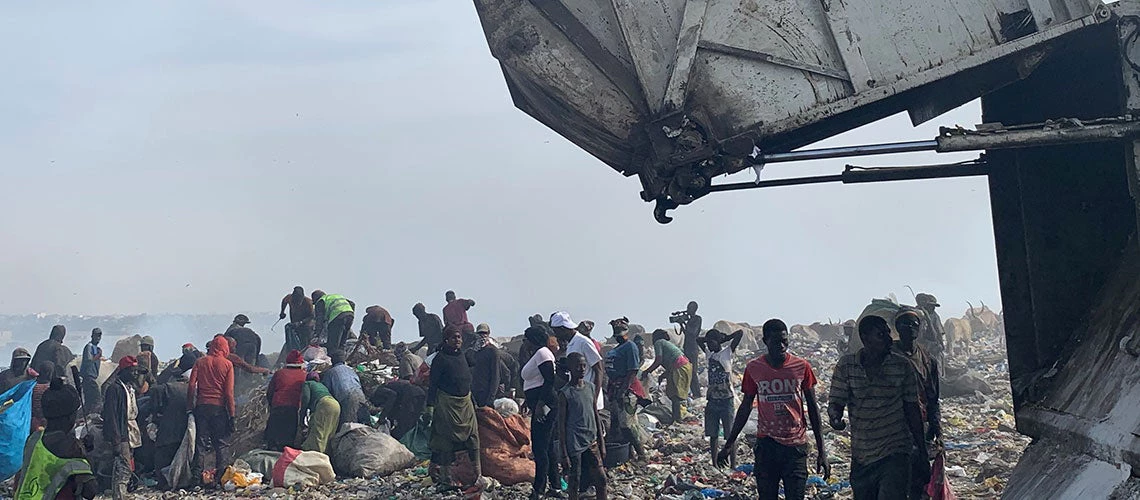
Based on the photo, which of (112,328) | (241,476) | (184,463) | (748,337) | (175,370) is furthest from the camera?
(112,328)

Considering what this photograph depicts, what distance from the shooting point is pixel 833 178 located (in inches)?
188

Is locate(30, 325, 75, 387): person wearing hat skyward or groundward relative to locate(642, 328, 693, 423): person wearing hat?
skyward

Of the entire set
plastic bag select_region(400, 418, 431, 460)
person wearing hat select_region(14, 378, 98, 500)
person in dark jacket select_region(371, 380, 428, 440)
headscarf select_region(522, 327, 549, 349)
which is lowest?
Result: plastic bag select_region(400, 418, 431, 460)

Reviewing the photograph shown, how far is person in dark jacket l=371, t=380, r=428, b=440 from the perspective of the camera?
399 inches

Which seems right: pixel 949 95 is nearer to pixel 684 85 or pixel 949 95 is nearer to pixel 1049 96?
pixel 1049 96

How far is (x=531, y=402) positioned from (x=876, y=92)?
4601 mm

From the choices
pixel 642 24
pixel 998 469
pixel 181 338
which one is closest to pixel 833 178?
pixel 642 24

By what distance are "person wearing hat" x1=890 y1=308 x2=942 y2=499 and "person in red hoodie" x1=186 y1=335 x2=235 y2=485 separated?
6.79 meters

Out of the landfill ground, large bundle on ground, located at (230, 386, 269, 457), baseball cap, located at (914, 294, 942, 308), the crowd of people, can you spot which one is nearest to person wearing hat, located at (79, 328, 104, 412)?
the crowd of people

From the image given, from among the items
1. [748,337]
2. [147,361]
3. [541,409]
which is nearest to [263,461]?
[147,361]

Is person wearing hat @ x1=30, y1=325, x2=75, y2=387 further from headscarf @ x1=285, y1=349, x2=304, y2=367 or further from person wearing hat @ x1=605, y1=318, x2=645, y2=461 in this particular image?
person wearing hat @ x1=605, y1=318, x2=645, y2=461

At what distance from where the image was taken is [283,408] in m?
9.77

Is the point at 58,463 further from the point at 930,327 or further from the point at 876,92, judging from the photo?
the point at 930,327

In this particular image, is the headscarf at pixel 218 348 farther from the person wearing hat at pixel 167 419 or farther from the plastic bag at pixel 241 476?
the plastic bag at pixel 241 476
